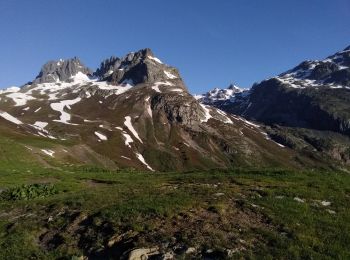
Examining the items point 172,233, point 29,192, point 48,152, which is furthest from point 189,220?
point 48,152

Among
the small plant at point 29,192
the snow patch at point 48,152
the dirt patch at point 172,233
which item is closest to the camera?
the dirt patch at point 172,233

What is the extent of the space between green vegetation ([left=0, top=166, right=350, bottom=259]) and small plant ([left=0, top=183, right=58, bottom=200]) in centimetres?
11

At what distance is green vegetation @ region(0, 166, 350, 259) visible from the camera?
1977 centimetres

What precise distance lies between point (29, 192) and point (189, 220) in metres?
15.3

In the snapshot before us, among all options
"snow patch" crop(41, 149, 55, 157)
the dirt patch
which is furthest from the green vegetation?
"snow patch" crop(41, 149, 55, 157)

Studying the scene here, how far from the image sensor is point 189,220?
22938mm

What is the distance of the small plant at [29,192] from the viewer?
107ft

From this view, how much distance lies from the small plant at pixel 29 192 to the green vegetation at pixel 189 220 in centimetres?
11

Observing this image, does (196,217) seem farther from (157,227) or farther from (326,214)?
(326,214)

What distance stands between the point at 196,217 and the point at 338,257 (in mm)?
7497

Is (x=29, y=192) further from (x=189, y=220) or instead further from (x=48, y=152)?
(x=48, y=152)

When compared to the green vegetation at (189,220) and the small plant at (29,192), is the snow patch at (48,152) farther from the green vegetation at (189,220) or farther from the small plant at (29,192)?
the green vegetation at (189,220)

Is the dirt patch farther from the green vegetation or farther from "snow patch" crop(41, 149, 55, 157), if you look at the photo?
"snow patch" crop(41, 149, 55, 157)

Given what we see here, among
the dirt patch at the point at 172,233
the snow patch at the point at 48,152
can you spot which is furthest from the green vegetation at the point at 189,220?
the snow patch at the point at 48,152
